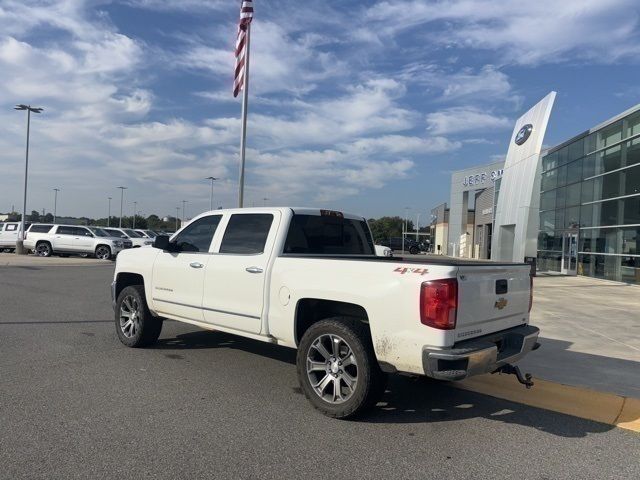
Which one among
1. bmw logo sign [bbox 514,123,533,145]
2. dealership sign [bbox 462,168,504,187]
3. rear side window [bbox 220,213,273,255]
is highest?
dealership sign [bbox 462,168,504,187]

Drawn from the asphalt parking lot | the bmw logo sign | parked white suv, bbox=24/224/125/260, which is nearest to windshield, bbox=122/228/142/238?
parked white suv, bbox=24/224/125/260

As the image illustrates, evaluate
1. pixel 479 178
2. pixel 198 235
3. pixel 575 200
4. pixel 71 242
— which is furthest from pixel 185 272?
pixel 479 178

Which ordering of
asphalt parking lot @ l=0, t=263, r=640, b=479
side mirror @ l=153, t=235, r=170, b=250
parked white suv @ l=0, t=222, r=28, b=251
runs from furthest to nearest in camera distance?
1. parked white suv @ l=0, t=222, r=28, b=251
2. side mirror @ l=153, t=235, r=170, b=250
3. asphalt parking lot @ l=0, t=263, r=640, b=479

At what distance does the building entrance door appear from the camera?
83.7ft

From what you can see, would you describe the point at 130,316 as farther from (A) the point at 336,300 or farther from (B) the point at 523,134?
(B) the point at 523,134

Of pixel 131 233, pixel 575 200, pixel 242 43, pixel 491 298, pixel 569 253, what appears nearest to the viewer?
pixel 491 298

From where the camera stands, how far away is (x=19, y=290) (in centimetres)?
1309

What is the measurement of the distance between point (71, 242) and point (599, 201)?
26180mm

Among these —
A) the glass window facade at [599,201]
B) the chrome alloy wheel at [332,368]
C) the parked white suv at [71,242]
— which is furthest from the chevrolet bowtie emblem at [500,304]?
the parked white suv at [71,242]

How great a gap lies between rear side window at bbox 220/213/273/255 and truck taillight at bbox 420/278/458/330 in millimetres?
2100

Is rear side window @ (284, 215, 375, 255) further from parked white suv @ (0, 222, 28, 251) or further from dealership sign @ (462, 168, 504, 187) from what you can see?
dealership sign @ (462, 168, 504, 187)

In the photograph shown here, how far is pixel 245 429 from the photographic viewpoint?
171 inches

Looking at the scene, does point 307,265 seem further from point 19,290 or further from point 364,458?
point 19,290

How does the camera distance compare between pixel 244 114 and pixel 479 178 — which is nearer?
pixel 244 114
